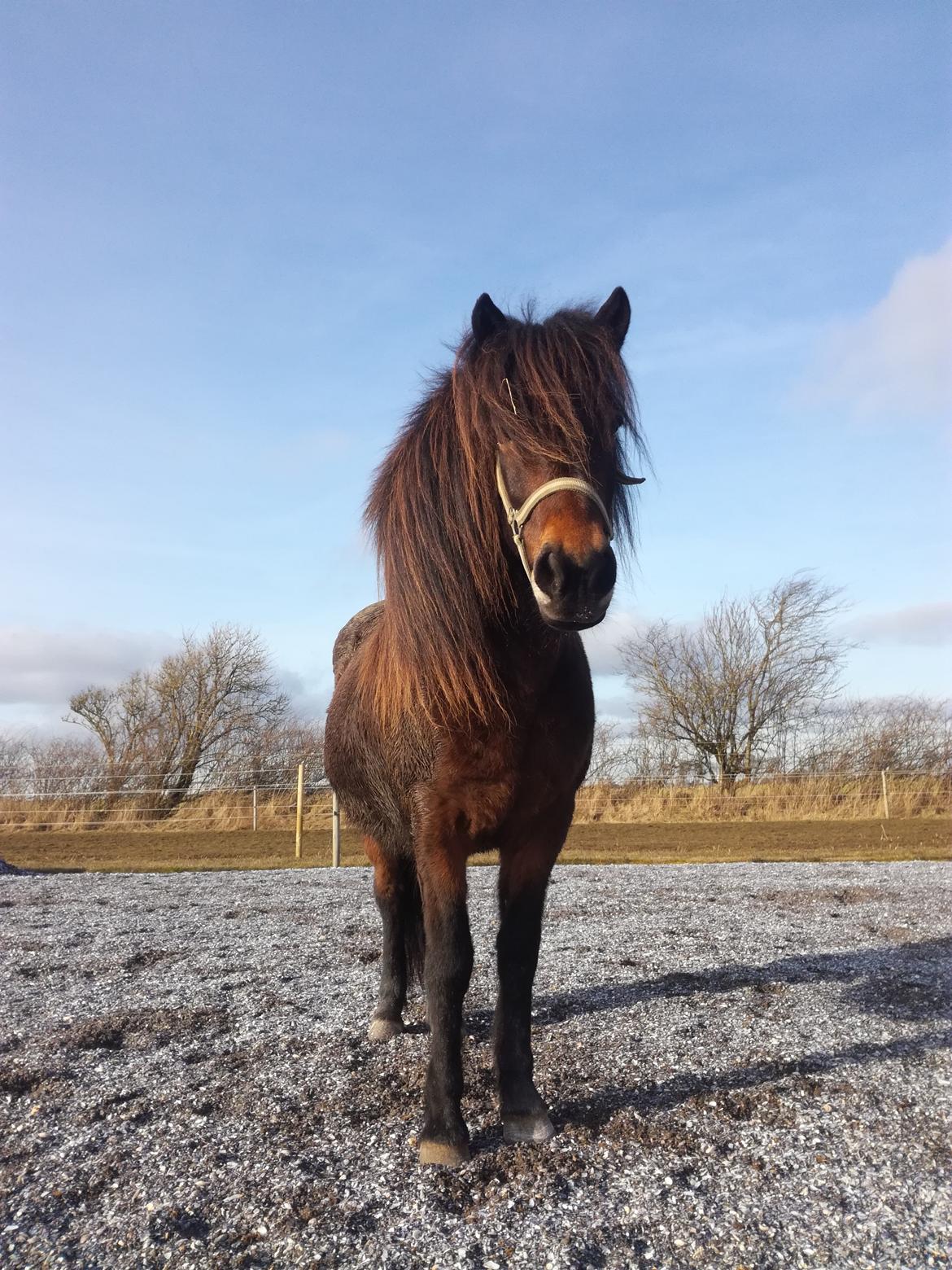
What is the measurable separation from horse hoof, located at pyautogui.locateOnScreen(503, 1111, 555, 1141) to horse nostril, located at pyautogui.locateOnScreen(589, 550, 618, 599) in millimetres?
1914

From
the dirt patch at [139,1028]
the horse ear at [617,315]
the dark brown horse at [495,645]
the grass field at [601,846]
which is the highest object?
the horse ear at [617,315]

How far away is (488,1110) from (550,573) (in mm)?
2192

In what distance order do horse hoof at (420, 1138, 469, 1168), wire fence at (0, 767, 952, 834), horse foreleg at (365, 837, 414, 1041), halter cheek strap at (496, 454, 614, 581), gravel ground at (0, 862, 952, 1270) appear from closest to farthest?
gravel ground at (0, 862, 952, 1270) < halter cheek strap at (496, 454, 614, 581) < horse hoof at (420, 1138, 469, 1168) < horse foreleg at (365, 837, 414, 1041) < wire fence at (0, 767, 952, 834)

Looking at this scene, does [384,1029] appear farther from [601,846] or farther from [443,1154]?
[601,846]

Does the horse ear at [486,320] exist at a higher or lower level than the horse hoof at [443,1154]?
higher

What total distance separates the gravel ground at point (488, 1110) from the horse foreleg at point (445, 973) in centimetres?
22

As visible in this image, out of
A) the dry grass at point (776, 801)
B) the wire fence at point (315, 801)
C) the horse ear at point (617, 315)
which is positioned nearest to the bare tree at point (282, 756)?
the wire fence at point (315, 801)

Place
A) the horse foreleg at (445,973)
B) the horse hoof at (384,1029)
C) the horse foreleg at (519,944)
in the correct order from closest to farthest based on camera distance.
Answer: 1. the horse foreleg at (445,973)
2. the horse foreleg at (519,944)
3. the horse hoof at (384,1029)

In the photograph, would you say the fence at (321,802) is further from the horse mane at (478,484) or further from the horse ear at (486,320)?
the horse ear at (486,320)

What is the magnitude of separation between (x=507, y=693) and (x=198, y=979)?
11.7 ft

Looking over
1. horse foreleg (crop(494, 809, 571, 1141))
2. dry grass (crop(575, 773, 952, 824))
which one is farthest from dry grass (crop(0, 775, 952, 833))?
horse foreleg (crop(494, 809, 571, 1141))

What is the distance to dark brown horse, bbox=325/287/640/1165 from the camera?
8.84 ft

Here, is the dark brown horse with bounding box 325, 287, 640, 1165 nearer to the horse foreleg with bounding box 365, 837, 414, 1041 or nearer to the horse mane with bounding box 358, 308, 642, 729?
the horse mane with bounding box 358, 308, 642, 729

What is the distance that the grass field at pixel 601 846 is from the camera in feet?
43.4
